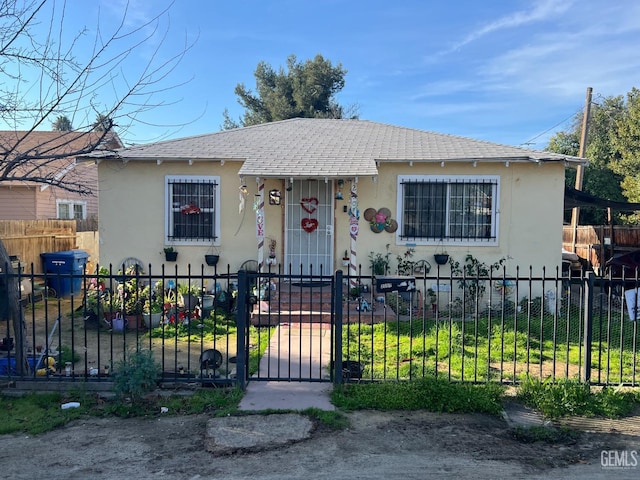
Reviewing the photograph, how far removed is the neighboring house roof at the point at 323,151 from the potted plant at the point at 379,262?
198 cm

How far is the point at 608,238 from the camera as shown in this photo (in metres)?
14.7

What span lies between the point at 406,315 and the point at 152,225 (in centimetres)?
596

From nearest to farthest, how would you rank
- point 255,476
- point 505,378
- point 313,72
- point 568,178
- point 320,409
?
1. point 255,476
2. point 320,409
3. point 505,378
4. point 568,178
5. point 313,72

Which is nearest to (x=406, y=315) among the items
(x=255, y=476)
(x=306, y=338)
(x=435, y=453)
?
(x=306, y=338)

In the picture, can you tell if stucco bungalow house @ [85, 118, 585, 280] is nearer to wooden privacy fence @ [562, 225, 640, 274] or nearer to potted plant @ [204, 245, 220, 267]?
potted plant @ [204, 245, 220, 267]

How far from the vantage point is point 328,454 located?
388 cm

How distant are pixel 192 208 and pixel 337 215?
129 inches

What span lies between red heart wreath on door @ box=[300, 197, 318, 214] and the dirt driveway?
21.4 feet

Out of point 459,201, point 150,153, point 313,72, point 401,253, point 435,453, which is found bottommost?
point 435,453

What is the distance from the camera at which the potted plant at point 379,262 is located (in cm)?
1012

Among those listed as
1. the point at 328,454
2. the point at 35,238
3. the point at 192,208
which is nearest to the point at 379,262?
the point at 192,208

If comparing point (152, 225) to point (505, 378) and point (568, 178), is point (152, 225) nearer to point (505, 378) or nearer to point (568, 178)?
point (505, 378)

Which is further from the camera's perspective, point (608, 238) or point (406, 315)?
point (608, 238)

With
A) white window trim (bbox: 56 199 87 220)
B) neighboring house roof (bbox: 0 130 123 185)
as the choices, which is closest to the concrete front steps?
neighboring house roof (bbox: 0 130 123 185)
